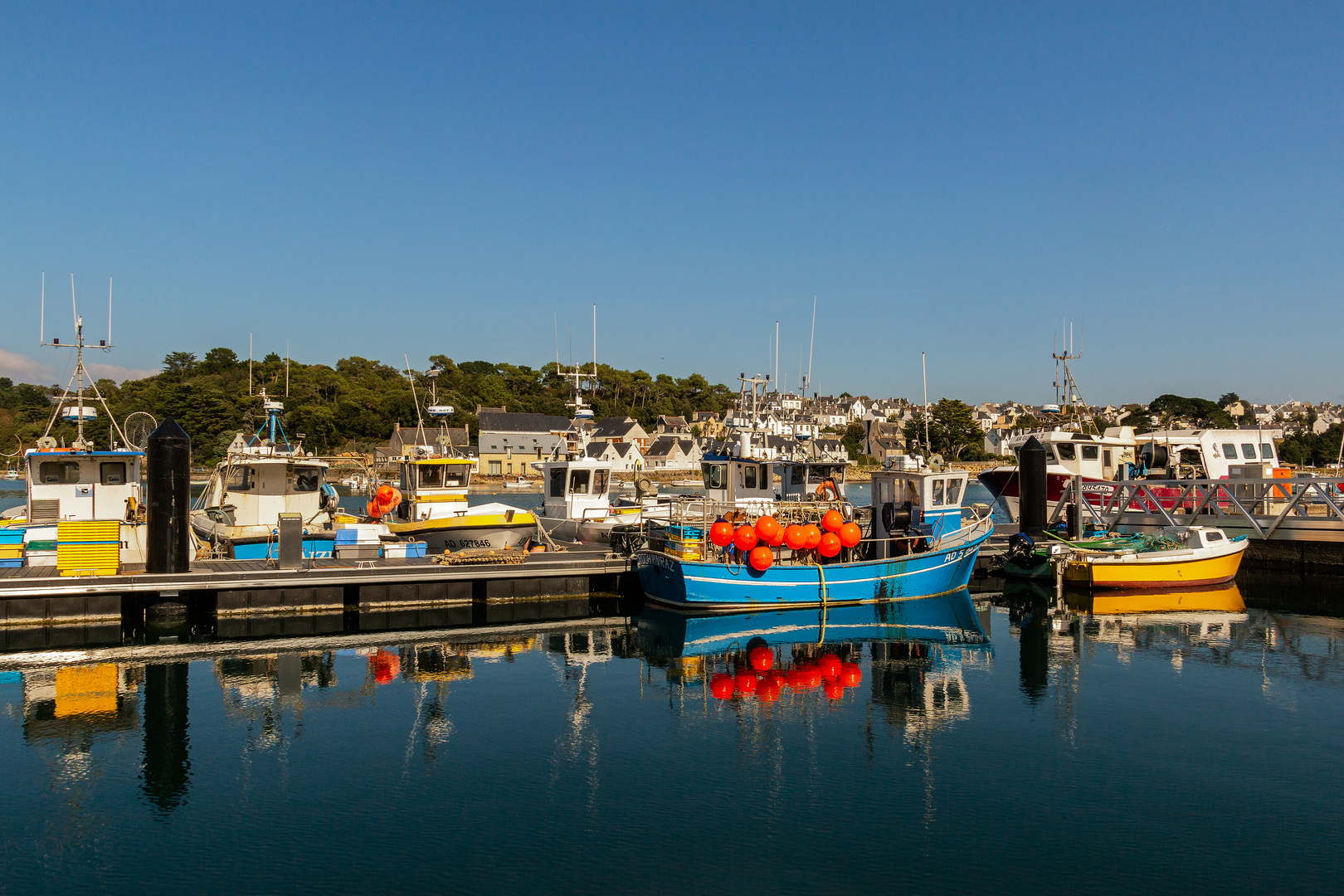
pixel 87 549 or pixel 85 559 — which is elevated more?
pixel 87 549

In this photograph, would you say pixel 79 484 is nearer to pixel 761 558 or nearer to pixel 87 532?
pixel 87 532

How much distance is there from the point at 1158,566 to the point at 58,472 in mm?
26775

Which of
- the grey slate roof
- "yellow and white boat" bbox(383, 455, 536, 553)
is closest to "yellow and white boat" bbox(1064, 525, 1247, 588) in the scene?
"yellow and white boat" bbox(383, 455, 536, 553)

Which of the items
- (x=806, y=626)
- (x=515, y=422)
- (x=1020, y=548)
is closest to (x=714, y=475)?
(x=806, y=626)

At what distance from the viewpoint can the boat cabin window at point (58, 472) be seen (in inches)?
821

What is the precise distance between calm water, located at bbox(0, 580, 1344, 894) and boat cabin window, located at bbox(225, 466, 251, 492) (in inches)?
275

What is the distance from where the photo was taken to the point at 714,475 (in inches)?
1015

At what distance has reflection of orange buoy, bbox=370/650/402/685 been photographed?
14.9 metres

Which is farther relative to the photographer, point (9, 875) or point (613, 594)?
point (613, 594)

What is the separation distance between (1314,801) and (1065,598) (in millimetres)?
13643

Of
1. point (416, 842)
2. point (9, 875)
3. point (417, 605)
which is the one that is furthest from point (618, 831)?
point (417, 605)

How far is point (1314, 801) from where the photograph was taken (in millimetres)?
9805

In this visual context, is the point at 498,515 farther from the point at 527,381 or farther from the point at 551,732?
the point at 527,381

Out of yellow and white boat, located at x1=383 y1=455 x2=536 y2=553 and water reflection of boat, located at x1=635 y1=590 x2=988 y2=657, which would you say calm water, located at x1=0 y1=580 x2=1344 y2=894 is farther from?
yellow and white boat, located at x1=383 y1=455 x2=536 y2=553
